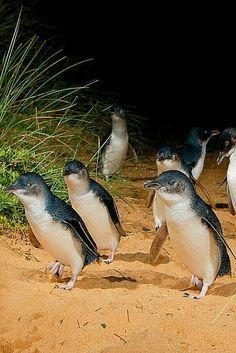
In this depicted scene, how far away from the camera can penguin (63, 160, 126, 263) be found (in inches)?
235

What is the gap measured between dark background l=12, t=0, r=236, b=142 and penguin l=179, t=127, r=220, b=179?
2.24 meters

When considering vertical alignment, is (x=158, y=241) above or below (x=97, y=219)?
above

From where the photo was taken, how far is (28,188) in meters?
5.44

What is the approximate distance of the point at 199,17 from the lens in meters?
15.4

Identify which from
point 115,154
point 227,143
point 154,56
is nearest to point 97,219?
point 227,143

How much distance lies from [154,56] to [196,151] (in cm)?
603

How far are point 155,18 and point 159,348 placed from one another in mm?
11112

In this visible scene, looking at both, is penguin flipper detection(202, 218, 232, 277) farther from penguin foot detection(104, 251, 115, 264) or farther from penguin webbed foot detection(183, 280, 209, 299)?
penguin foot detection(104, 251, 115, 264)

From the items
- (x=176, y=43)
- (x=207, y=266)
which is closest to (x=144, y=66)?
(x=176, y=43)

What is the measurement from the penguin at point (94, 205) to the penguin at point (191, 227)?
0.75 meters

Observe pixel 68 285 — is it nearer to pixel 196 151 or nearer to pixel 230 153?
pixel 230 153

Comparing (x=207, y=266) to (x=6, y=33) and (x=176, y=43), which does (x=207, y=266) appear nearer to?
(x=6, y=33)

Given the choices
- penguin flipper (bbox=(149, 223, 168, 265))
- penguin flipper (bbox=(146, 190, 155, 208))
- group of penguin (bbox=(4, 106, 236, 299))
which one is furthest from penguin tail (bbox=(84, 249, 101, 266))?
penguin flipper (bbox=(146, 190, 155, 208))

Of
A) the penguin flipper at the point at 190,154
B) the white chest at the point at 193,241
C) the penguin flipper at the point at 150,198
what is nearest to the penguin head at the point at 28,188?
the white chest at the point at 193,241
